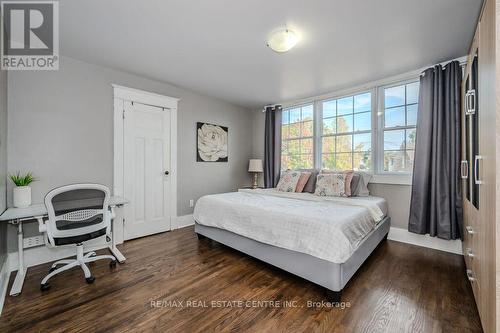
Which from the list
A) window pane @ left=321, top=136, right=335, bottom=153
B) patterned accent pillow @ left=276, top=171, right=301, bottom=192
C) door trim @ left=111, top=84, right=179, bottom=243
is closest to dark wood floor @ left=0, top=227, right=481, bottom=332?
door trim @ left=111, top=84, right=179, bottom=243

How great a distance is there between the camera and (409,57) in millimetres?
2596

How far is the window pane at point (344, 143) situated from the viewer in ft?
12.0

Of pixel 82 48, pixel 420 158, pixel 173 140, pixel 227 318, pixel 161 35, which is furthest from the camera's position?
pixel 173 140

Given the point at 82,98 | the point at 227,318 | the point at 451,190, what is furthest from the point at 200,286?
the point at 451,190

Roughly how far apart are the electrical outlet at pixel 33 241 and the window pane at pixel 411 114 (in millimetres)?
4860

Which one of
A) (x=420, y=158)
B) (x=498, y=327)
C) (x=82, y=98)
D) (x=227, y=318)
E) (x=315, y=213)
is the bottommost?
(x=227, y=318)

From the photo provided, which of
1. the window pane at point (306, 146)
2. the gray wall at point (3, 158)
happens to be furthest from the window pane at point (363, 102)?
the gray wall at point (3, 158)

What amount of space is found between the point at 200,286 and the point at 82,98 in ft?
8.87

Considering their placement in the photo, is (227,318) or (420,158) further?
(420,158)

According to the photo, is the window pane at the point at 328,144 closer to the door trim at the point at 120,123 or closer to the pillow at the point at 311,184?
the pillow at the point at 311,184

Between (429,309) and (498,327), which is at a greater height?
(498,327)

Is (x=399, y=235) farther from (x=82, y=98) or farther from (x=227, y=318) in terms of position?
(x=82, y=98)

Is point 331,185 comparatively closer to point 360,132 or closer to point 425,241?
point 360,132

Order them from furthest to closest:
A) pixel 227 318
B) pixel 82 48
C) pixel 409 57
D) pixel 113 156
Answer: pixel 113 156
pixel 409 57
pixel 82 48
pixel 227 318
